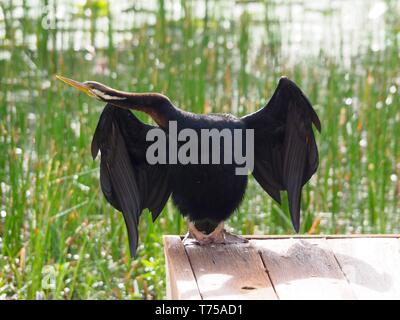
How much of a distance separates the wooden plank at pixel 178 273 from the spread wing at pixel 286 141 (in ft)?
1.33

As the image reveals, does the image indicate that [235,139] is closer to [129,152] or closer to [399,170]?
[129,152]

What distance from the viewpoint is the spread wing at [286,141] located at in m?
3.56

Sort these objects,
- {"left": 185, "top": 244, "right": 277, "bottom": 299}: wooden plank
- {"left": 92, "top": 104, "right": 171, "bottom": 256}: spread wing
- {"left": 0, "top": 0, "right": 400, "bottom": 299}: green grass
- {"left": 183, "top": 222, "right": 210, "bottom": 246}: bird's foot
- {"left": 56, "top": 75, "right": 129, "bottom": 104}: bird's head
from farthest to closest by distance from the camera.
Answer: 1. {"left": 0, "top": 0, "right": 400, "bottom": 299}: green grass
2. {"left": 183, "top": 222, "right": 210, "bottom": 246}: bird's foot
3. {"left": 92, "top": 104, "right": 171, "bottom": 256}: spread wing
4. {"left": 56, "top": 75, "right": 129, "bottom": 104}: bird's head
5. {"left": 185, "top": 244, "right": 277, "bottom": 299}: wooden plank

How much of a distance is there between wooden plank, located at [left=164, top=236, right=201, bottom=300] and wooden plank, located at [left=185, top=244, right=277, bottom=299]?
0.02 m

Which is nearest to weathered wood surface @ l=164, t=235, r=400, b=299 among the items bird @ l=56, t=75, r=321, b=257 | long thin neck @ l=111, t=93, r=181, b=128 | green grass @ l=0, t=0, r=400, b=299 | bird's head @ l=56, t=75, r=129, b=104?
bird @ l=56, t=75, r=321, b=257

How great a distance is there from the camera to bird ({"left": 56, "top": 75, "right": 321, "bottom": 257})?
3395 millimetres

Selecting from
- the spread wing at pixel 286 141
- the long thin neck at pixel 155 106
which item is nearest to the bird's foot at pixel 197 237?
the spread wing at pixel 286 141

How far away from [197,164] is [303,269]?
19.2 inches

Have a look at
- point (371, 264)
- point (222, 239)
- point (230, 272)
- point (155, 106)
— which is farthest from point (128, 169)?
point (371, 264)

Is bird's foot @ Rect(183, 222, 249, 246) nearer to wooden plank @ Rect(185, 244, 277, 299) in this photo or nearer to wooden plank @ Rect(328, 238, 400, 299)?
wooden plank @ Rect(185, 244, 277, 299)

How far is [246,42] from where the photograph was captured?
6.00 meters

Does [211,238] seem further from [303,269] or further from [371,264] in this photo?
[371,264]

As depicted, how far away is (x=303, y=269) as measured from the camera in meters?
3.34

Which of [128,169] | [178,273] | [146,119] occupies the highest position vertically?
[146,119]
